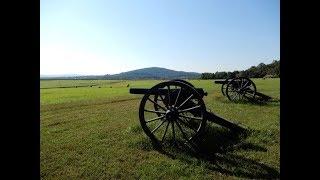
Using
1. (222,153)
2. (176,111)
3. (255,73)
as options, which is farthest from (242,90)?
(255,73)

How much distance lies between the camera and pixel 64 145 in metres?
9.22

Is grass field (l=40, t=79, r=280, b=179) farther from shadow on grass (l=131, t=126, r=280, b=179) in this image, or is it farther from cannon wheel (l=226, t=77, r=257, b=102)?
cannon wheel (l=226, t=77, r=257, b=102)

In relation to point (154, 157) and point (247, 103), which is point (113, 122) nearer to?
point (154, 157)

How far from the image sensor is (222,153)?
8242 millimetres

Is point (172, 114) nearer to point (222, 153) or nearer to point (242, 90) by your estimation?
point (222, 153)

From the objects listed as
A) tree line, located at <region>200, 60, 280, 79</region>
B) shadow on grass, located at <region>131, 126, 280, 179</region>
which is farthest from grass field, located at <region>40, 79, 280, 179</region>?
tree line, located at <region>200, 60, 280, 79</region>

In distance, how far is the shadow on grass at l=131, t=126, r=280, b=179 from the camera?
6766 mm

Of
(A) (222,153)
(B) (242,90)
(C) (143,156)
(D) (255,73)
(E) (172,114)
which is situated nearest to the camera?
(C) (143,156)

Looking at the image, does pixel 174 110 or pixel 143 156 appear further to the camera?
pixel 174 110

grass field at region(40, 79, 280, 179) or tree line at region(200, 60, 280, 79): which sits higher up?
tree line at region(200, 60, 280, 79)
